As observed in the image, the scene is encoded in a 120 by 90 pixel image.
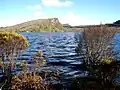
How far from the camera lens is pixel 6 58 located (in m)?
41.8

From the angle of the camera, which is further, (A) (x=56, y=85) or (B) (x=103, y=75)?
(A) (x=56, y=85)

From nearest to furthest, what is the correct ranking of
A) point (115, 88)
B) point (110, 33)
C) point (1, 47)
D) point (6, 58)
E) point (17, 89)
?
point (17, 89), point (115, 88), point (1, 47), point (6, 58), point (110, 33)

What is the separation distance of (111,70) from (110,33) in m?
17.3

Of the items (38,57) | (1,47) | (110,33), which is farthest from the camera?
(110,33)

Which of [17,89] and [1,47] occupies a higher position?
[1,47]

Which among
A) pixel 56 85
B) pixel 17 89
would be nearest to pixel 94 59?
pixel 56 85

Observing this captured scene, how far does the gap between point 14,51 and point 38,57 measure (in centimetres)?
752

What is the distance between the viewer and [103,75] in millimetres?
30359

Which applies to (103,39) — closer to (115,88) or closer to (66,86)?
(66,86)

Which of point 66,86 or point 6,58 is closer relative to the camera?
point 66,86

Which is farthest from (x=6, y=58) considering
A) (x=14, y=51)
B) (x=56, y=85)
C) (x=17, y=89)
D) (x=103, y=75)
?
(x=103, y=75)

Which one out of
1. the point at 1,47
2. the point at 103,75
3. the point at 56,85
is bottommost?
the point at 56,85

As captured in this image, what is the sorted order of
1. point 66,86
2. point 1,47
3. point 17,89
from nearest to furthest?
point 17,89 → point 66,86 → point 1,47

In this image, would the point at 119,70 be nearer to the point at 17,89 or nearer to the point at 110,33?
the point at 17,89
